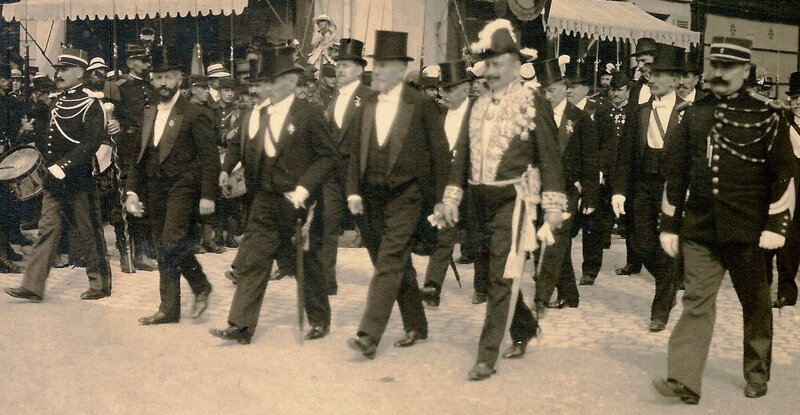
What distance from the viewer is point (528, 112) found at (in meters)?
6.72

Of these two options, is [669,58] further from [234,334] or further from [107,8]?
[107,8]

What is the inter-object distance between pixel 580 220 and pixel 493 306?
4366 mm

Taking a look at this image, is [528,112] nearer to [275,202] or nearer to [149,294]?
[275,202]

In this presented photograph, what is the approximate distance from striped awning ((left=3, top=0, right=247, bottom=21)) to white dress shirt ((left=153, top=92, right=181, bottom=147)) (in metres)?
6.33

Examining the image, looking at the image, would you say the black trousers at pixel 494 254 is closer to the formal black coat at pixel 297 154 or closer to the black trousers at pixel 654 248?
the formal black coat at pixel 297 154

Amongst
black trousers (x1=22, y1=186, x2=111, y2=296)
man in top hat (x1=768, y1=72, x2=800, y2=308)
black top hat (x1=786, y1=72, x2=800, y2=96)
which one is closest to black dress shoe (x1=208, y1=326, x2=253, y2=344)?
black trousers (x1=22, y1=186, x2=111, y2=296)

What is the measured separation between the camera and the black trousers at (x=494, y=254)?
6.64 m

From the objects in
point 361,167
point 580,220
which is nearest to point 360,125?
point 361,167

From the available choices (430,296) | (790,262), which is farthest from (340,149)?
(790,262)

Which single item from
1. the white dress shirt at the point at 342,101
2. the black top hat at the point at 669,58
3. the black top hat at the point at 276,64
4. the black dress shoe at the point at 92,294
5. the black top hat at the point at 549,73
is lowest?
the black dress shoe at the point at 92,294

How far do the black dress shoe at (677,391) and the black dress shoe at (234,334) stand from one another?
2.97m

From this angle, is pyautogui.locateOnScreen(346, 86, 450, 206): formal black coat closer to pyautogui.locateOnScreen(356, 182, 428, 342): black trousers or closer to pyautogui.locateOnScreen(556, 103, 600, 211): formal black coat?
pyautogui.locateOnScreen(356, 182, 428, 342): black trousers

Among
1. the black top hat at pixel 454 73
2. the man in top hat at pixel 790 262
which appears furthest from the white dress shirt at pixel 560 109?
the man in top hat at pixel 790 262

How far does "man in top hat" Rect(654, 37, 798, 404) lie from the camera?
6090 mm
